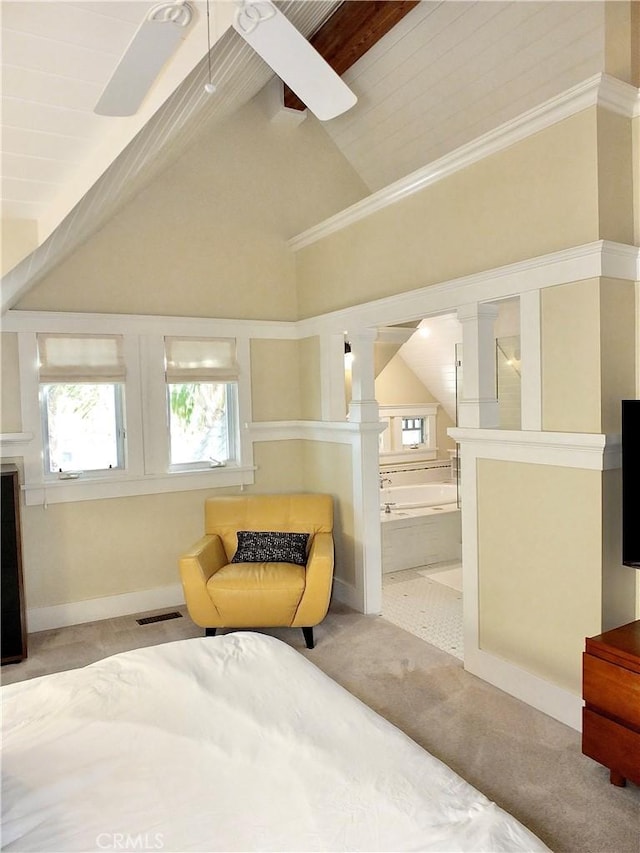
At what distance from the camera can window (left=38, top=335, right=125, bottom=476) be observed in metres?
3.93

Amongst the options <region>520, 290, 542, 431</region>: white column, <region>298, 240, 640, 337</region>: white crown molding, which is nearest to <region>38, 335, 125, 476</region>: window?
<region>298, 240, 640, 337</region>: white crown molding

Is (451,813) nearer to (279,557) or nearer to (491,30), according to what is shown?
(279,557)

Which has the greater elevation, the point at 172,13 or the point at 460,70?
the point at 460,70

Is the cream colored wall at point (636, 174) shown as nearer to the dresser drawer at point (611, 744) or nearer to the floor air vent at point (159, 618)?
the dresser drawer at point (611, 744)

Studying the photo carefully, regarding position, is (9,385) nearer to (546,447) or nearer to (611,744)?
(546,447)

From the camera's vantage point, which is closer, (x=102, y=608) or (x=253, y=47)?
(x=253, y=47)

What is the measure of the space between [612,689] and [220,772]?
1.56 m

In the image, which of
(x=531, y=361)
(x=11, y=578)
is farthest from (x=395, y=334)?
(x=11, y=578)

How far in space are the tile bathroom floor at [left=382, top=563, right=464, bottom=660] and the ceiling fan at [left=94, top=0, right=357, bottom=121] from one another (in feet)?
9.75

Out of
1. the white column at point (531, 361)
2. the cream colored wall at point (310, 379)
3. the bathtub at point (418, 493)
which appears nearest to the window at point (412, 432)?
the bathtub at point (418, 493)

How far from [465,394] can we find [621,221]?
1094 mm

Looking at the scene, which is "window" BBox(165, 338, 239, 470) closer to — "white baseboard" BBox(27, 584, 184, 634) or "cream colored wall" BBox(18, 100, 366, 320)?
"cream colored wall" BBox(18, 100, 366, 320)

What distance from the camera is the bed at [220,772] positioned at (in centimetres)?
127

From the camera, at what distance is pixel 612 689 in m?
2.23
